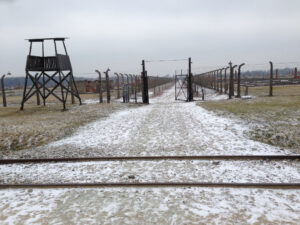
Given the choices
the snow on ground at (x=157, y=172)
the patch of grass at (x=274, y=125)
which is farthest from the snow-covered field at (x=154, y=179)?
the patch of grass at (x=274, y=125)

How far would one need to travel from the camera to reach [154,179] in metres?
4.79

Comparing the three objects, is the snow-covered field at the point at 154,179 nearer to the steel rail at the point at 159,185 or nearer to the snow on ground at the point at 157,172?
the snow on ground at the point at 157,172

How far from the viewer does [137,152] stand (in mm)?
6395

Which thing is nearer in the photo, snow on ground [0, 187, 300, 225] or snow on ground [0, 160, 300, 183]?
snow on ground [0, 187, 300, 225]

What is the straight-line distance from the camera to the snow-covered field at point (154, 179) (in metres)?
3.54

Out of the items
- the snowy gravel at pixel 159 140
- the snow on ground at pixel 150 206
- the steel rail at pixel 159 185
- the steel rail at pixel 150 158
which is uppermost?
the snowy gravel at pixel 159 140

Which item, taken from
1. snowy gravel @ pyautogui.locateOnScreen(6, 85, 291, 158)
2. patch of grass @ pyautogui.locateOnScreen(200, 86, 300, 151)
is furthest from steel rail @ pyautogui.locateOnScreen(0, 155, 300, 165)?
patch of grass @ pyautogui.locateOnScreen(200, 86, 300, 151)

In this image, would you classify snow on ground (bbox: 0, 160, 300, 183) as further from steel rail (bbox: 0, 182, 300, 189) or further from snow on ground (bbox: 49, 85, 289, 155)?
snow on ground (bbox: 49, 85, 289, 155)

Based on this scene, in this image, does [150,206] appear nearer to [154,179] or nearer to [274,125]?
[154,179]

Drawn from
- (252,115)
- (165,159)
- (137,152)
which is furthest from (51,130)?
(252,115)

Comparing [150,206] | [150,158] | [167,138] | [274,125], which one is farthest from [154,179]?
[274,125]

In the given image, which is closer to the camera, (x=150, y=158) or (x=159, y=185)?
(x=159, y=185)

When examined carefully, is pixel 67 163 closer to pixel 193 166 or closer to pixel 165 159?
pixel 165 159

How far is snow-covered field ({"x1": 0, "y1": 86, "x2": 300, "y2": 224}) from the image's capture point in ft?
11.6
